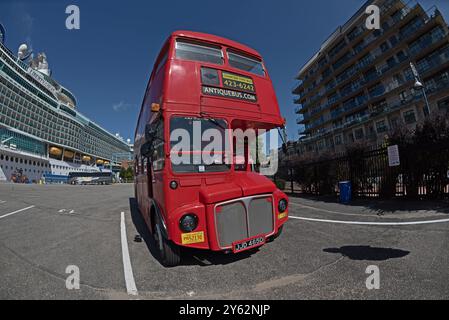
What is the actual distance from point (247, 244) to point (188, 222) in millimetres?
1111

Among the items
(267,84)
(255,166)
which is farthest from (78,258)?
(267,84)

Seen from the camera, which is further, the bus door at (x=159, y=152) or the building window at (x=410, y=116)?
the building window at (x=410, y=116)

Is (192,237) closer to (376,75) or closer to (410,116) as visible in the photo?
(410,116)

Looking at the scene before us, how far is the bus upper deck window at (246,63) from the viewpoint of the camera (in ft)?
14.5

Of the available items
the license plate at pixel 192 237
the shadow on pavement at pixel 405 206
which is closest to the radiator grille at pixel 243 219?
the license plate at pixel 192 237

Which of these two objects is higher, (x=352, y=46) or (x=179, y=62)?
(x=352, y=46)

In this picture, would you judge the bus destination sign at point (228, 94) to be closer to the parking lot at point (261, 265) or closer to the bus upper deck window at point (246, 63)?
the bus upper deck window at point (246, 63)

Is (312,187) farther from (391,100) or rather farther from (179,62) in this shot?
(391,100)

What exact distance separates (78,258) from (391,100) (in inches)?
1643

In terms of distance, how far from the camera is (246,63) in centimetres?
461

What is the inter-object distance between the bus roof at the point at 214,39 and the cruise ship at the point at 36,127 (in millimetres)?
65312

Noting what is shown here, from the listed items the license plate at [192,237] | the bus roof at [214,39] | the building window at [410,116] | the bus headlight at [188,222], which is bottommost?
the license plate at [192,237]

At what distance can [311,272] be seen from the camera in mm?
3021
